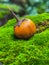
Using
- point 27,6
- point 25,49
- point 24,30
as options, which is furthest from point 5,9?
point 25,49

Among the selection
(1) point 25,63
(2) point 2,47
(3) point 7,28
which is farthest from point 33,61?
(3) point 7,28

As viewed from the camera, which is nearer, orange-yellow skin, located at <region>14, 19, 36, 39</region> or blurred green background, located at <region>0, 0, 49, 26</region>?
orange-yellow skin, located at <region>14, 19, 36, 39</region>

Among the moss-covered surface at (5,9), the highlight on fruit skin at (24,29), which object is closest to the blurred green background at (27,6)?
the moss-covered surface at (5,9)

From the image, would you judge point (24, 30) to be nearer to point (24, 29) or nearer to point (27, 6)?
point (24, 29)

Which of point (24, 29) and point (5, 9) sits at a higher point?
point (24, 29)

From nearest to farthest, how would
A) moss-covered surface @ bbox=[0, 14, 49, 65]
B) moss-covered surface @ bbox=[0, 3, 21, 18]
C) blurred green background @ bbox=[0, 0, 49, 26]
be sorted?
moss-covered surface @ bbox=[0, 14, 49, 65]
moss-covered surface @ bbox=[0, 3, 21, 18]
blurred green background @ bbox=[0, 0, 49, 26]

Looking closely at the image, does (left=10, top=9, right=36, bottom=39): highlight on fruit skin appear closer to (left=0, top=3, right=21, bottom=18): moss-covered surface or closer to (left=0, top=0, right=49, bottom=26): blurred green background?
(left=0, top=3, right=21, bottom=18): moss-covered surface

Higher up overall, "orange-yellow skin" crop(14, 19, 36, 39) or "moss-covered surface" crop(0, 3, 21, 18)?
"orange-yellow skin" crop(14, 19, 36, 39)

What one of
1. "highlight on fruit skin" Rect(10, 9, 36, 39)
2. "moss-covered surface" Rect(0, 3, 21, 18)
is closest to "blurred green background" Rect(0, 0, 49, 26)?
"moss-covered surface" Rect(0, 3, 21, 18)

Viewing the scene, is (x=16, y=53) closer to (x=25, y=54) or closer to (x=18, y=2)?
(x=25, y=54)
